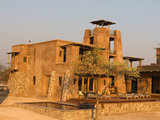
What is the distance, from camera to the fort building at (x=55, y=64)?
29.2m

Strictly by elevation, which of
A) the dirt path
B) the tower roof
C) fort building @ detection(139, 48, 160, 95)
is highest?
the tower roof

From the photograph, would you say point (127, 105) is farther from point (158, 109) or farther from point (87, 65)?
point (87, 65)

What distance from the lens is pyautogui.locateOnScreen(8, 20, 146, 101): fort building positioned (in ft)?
95.8

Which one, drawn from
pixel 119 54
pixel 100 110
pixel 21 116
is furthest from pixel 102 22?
pixel 21 116

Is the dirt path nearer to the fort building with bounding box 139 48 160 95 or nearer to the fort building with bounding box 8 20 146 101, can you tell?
the fort building with bounding box 8 20 146 101

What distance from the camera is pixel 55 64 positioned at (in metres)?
30.8

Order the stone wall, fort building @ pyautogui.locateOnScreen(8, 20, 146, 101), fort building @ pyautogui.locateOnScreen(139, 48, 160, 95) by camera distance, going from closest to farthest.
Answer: the stone wall → fort building @ pyautogui.locateOnScreen(8, 20, 146, 101) → fort building @ pyautogui.locateOnScreen(139, 48, 160, 95)

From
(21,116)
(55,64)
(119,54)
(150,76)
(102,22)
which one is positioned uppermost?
(102,22)

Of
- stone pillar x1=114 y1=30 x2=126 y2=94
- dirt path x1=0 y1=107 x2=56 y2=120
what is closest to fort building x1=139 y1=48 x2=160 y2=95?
stone pillar x1=114 y1=30 x2=126 y2=94

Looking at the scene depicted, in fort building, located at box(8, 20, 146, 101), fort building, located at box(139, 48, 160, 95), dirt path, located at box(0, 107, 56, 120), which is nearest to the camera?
dirt path, located at box(0, 107, 56, 120)

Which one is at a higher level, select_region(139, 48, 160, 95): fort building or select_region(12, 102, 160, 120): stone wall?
select_region(139, 48, 160, 95): fort building

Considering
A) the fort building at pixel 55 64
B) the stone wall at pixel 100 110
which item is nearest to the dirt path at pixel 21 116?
the stone wall at pixel 100 110

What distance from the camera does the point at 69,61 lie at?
28.6 m

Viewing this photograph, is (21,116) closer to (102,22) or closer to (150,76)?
(102,22)
